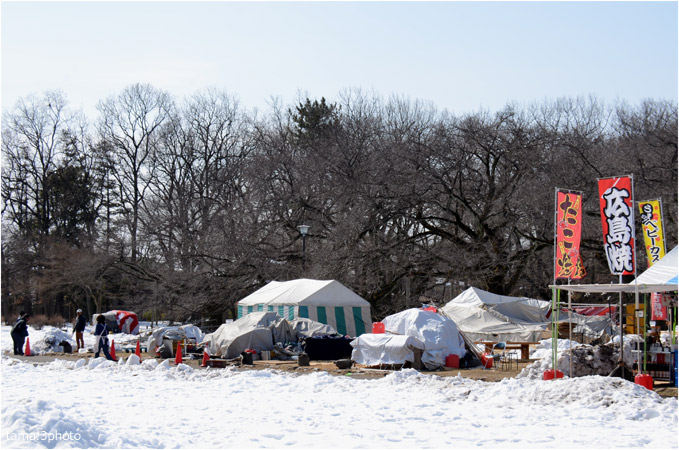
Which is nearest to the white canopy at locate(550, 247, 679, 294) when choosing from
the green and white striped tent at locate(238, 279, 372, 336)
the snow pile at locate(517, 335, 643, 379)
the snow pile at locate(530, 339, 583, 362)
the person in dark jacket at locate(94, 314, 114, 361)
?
the snow pile at locate(517, 335, 643, 379)

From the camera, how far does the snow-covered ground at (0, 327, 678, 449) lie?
8.95m

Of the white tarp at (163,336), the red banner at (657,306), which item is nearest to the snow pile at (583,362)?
the red banner at (657,306)

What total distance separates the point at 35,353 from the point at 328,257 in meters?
13.5

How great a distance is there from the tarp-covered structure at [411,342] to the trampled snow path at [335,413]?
2.76 m

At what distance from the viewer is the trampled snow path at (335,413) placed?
29.4 feet

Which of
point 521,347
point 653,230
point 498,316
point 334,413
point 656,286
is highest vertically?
point 653,230

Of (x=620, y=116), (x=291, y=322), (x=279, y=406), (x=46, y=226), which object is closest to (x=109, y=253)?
(x=46, y=226)

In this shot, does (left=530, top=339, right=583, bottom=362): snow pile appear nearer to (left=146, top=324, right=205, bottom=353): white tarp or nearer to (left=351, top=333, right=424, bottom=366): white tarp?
Result: (left=351, top=333, right=424, bottom=366): white tarp

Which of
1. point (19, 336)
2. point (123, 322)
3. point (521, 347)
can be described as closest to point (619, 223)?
point (521, 347)

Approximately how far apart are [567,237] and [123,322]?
27.2m

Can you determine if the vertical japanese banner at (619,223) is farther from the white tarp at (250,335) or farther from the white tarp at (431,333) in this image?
the white tarp at (250,335)

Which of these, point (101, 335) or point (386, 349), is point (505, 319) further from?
point (101, 335)

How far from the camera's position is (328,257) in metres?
33.9

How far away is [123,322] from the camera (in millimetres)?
36688
